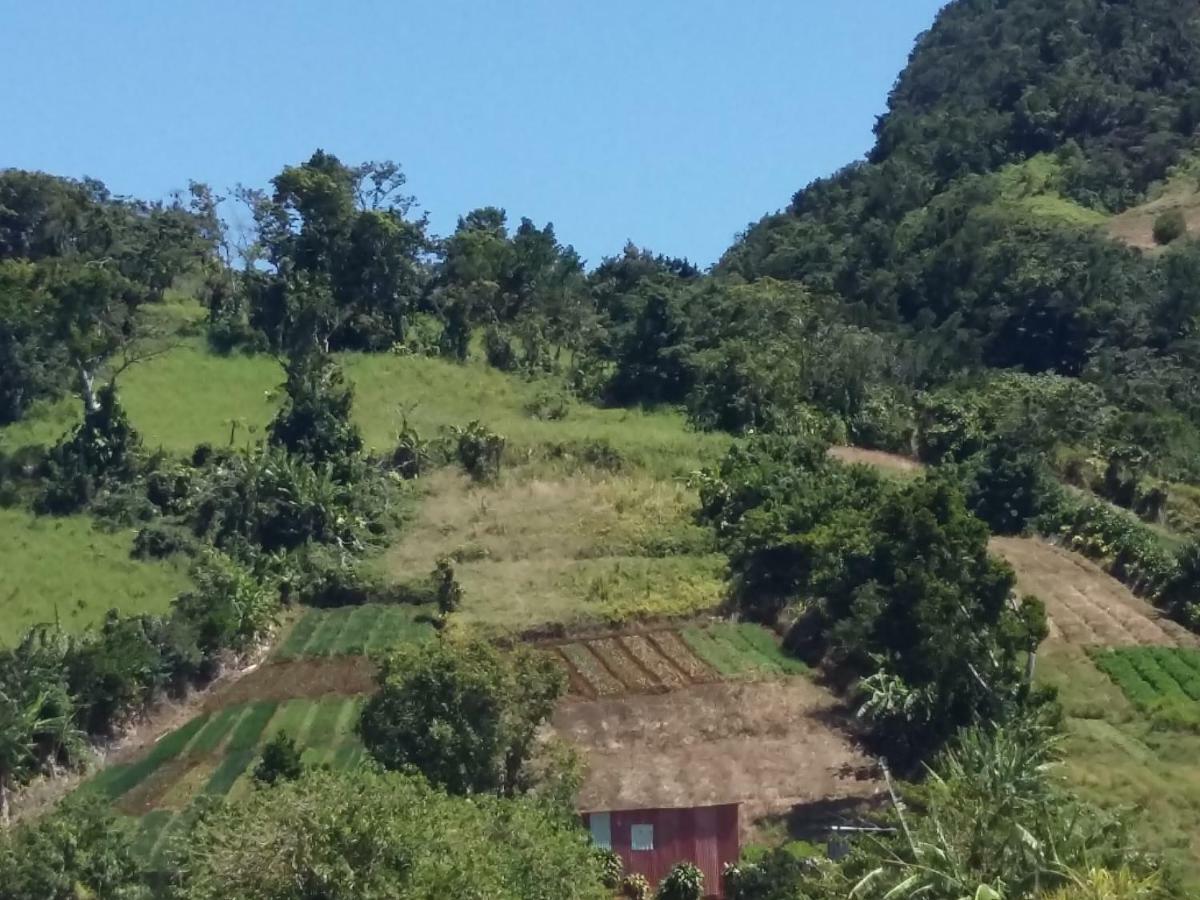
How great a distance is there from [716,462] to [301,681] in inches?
797

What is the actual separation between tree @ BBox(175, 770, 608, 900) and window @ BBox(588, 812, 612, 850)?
26.8ft


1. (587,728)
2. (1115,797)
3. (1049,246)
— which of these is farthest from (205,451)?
(1049,246)

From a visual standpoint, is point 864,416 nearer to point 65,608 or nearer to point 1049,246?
point 1049,246

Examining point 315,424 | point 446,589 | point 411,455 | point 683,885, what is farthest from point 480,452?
point 683,885

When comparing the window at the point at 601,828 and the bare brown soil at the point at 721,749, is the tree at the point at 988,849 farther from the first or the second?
the bare brown soil at the point at 721,749

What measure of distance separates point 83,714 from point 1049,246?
55034 millimetres

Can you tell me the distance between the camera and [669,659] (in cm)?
5381

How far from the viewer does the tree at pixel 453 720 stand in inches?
1485

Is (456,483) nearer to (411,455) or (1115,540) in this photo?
(411,455)

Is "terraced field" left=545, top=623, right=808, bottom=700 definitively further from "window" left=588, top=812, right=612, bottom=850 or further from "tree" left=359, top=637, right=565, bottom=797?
"tree" left=359, top=637, right=565, bottom=797

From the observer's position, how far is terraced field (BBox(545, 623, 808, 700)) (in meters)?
52.1

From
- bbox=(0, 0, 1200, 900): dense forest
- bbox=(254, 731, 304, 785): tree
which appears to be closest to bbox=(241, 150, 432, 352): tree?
bbox=(0, 0, 1200, 900): dense forest

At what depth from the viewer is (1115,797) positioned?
4150 cm

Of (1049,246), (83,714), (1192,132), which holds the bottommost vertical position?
(83,714)
